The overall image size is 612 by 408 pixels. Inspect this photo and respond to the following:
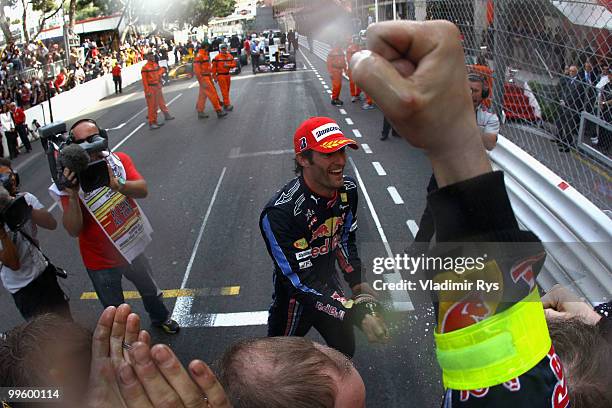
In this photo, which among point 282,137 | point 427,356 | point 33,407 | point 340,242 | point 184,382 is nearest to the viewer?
point 184,382

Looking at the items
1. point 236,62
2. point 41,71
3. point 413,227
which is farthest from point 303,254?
point 236,62

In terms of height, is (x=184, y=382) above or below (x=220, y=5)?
below

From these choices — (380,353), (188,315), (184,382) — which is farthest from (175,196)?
(184,382)

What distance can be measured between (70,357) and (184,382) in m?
0.65

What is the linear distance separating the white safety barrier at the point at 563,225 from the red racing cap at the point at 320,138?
1.77 meters

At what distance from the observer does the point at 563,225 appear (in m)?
3.88

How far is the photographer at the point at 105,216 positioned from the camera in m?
3.29

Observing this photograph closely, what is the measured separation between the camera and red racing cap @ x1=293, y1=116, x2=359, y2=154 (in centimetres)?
271

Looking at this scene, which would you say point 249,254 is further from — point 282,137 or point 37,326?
point 282,137

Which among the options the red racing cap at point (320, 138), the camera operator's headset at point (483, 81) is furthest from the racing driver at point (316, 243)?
the camera operator's headset at point (483, 81)

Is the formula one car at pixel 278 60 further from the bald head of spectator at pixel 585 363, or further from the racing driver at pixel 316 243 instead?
the bald head of spectator at pixel 585 363

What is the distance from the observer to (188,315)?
4426mm

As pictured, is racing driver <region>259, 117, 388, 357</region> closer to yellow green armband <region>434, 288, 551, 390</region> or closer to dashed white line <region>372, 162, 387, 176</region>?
yellow green armband <region>434, 288, 551, 390</region>

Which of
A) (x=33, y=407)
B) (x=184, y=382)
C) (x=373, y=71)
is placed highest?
(x=373, y=71)
